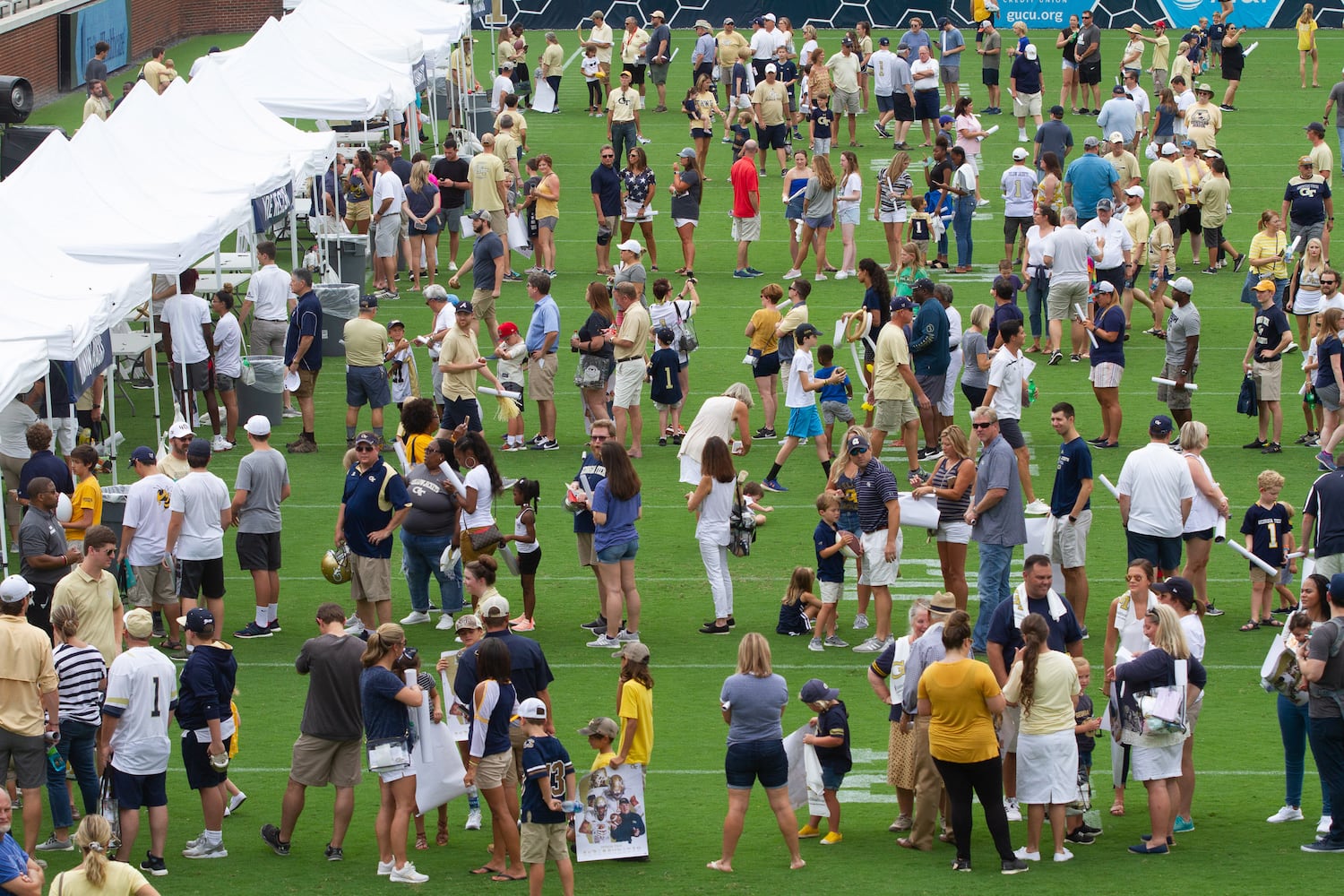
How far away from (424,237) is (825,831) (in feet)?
48.6

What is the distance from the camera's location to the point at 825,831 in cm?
1055

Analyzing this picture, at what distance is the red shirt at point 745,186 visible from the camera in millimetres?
23469

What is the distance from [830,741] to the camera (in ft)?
33.1

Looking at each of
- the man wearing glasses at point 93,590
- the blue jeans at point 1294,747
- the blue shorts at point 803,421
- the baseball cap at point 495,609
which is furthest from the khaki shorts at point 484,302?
the blue jeans at point 1294,747

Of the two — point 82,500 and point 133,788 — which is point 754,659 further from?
point 82,500

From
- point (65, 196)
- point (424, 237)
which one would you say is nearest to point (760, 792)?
point (65, 196)

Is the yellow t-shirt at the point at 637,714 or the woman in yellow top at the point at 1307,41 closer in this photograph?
the yellow t-shirt at the point at 637,714

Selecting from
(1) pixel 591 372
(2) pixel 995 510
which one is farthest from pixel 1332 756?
(1) pixel 591 372

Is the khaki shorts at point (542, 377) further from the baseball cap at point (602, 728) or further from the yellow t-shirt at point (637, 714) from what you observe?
the baseball cap at point (602, 728)

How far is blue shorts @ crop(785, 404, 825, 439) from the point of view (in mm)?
16641

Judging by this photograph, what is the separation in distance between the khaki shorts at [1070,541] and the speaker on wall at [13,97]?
14.7 meters

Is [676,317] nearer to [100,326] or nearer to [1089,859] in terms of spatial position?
[100,326]

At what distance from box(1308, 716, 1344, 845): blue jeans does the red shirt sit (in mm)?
14407

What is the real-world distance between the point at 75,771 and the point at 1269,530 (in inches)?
315
